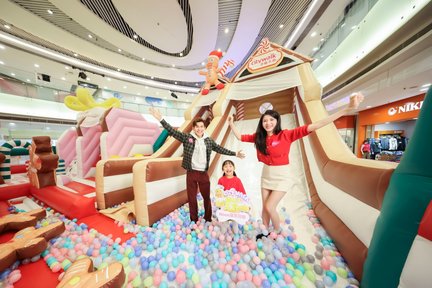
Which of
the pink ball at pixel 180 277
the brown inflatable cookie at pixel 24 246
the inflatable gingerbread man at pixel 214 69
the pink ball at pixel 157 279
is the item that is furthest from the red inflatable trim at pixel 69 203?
the inflatable gingerbread man at pixel 214 69

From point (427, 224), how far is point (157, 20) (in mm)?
7786

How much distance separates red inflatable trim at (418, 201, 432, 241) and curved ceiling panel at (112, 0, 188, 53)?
22.5 feet

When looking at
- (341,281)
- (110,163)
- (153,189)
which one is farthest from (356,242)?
(110,163)

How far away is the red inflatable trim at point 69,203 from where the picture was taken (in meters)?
1.93

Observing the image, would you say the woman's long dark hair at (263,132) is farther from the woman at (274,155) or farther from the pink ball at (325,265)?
the pink ball at (325,265)

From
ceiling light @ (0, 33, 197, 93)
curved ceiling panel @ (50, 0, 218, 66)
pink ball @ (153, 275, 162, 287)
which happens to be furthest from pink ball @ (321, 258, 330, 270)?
ceiling light @ (0, 33, 197, 93)

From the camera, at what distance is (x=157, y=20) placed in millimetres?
5852

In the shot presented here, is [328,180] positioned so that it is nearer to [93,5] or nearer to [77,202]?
[77,202]

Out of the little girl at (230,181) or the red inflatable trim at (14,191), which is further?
the red inflatable trim at (14,191)

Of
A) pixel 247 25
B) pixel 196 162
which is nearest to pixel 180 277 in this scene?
pixel 196 162

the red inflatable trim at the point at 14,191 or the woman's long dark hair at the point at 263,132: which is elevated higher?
the woman's long dark hair at the point at 263,132

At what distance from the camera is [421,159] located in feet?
2.02

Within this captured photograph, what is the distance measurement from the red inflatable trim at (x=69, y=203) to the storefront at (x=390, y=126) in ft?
31.8

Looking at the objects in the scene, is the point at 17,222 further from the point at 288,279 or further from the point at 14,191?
the point at 288,279
